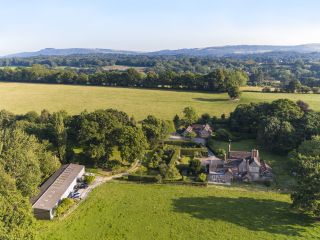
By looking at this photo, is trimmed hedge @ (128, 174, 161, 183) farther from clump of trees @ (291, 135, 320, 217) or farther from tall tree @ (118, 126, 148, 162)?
clump of trees @ (291, 135, 320, 217)

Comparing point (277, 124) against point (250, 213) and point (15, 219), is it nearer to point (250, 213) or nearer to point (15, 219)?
point (250, 213)

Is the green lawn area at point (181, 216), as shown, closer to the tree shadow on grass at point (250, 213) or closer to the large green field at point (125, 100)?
the tree shadow on grass at point (250, 213)

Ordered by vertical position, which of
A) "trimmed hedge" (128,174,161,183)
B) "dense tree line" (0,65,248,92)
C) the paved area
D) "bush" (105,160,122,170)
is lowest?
the paved area

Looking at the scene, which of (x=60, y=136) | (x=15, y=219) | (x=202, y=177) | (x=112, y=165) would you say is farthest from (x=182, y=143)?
(x=15, y=219)

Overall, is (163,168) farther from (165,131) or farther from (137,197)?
(165,131)

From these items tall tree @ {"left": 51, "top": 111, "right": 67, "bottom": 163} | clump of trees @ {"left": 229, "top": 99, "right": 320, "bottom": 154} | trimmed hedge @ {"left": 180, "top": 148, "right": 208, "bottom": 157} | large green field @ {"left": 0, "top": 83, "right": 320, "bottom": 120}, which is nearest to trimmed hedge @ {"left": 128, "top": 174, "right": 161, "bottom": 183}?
tall tree @ {"left": 51, "top": 111, "right": 67, "bottom": 163}

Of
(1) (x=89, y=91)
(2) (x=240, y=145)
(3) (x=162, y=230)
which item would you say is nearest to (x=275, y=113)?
(2) (x=240, y=145)
